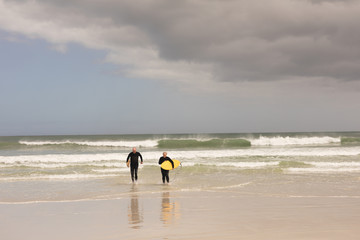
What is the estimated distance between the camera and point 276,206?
8516 millimetres

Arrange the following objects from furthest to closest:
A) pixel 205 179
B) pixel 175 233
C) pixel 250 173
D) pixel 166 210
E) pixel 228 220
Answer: pixel 250 173
pixel 205 179
pixel 166 210
pixel 228 220
pixel 175 233

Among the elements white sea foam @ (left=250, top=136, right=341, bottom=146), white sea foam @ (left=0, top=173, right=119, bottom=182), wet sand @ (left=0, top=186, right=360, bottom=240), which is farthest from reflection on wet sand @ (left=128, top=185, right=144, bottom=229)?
white sea foam @ (left=250, top=136, right=341, bottom=146)

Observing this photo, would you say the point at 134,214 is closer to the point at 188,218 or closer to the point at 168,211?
the point at 168,211

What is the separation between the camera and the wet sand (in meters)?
6.04

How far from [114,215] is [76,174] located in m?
9.52

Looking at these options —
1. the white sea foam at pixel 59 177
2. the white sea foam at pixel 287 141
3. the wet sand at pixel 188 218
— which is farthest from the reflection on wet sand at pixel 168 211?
the white sea foam at pixel 287 141

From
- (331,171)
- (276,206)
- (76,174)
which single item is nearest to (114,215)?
(276,206)

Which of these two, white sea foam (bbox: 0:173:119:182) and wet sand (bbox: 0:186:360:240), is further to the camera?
white sea foam (bbox: 0:173:119:182)

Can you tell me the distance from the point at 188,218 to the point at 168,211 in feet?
3.28

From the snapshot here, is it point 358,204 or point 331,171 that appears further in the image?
point 331,171

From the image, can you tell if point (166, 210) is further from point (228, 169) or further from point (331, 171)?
point (331, 171)

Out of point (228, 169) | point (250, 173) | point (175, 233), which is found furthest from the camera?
point (228, 169)

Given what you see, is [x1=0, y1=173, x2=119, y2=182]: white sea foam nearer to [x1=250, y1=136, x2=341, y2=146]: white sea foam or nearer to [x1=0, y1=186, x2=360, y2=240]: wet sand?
[x1=0, y1=186, x2=360, y2=240]: wet sand

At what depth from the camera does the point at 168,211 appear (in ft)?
26.6
